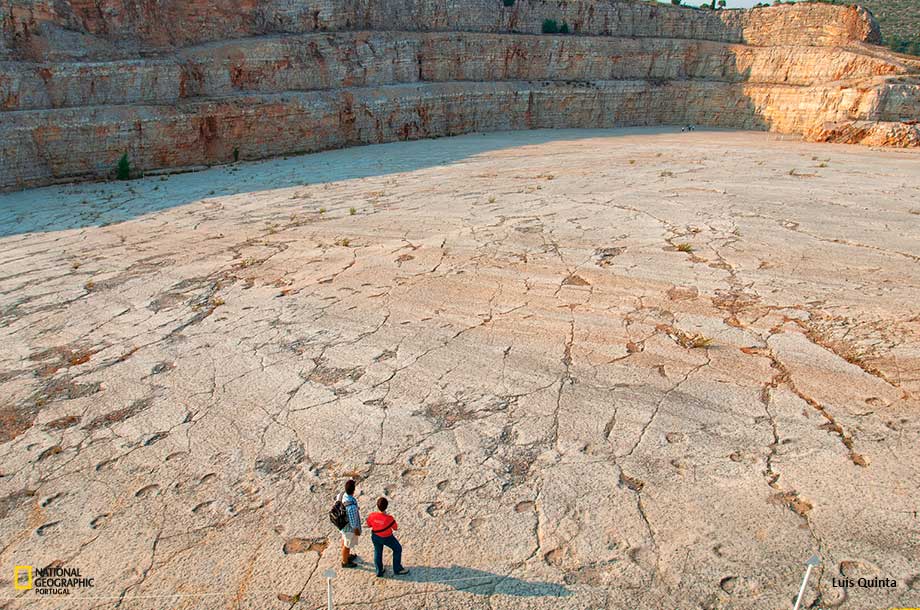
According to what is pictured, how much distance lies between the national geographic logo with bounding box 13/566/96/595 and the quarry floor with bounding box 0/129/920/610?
80 millimetres

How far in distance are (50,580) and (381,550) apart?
2.33 meters

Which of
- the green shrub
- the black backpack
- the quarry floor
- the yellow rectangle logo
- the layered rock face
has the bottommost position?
the green shrub

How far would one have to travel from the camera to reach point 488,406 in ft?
19.4

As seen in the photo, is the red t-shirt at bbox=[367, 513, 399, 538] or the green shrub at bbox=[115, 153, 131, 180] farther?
the green shrub at bbox=[115, 153, 131, 180]

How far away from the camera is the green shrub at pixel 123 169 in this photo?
19328mm

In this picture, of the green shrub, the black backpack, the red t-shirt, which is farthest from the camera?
the green shrub

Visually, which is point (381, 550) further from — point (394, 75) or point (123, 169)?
point (394, 75)

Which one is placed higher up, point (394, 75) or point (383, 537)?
point (394, 75)

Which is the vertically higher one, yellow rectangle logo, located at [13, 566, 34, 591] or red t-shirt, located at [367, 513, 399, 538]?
red t-shirt, located at [367, 513, 399, 538]

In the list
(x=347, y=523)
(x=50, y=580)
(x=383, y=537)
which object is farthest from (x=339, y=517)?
(x=50, y=580)

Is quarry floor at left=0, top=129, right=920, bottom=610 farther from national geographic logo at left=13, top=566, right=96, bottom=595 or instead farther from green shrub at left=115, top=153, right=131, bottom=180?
green shrub at left=115, top=153, right=131, bottom=180

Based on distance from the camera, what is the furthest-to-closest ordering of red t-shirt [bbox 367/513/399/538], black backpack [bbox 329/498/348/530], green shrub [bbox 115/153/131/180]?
green shrub [bbox 115/153/131/180]
black backpack [bbox 329/498/348/530]
red t-shirt [bbox 367/513/399/538]

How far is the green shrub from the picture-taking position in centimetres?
1933

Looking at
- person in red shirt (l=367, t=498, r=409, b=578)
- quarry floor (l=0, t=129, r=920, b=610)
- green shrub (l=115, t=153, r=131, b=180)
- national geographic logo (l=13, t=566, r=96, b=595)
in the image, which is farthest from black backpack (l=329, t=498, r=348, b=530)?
green shrub (l=115, t=153, r=131, b=180)
